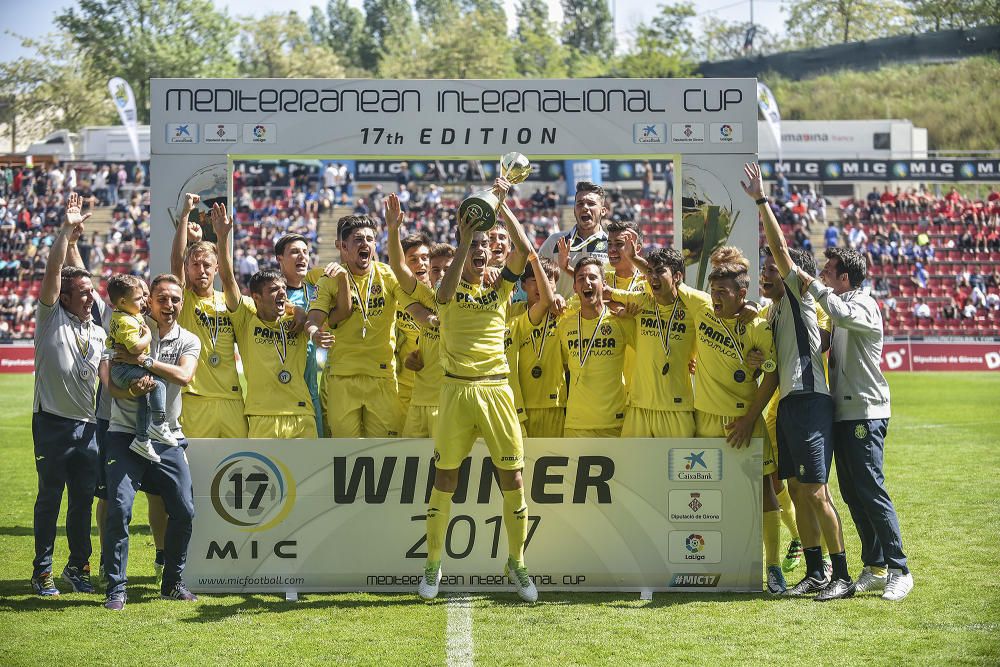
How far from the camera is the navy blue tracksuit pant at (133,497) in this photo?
21.8ft

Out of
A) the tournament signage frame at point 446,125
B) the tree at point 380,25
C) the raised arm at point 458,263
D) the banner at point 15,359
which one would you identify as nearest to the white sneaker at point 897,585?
the tournament signage frame at point 446,125

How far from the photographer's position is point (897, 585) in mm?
6980

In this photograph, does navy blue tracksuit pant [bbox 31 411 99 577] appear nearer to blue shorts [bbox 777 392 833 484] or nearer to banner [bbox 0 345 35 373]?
blue shorts [bbox 777 392 833 484]

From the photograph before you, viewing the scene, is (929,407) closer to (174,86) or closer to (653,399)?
(653,399)

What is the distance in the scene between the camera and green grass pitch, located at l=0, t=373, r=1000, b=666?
5.66m

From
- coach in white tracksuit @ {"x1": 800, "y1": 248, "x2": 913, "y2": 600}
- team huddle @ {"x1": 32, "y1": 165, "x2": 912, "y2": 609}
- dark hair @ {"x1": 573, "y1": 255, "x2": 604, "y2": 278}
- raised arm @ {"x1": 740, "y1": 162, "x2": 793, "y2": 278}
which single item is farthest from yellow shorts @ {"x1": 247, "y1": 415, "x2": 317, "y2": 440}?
coach in white tracksuit @ {"x1": 800, "y1": 248, "x2": 913, "y2": 600}

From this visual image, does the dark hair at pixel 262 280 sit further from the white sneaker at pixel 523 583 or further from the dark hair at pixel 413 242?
the white sneaker at pixel 523 583

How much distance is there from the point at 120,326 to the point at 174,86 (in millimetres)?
2503

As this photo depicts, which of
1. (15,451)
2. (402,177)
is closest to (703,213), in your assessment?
(15,451)

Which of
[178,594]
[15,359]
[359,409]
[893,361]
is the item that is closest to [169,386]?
[178,594]

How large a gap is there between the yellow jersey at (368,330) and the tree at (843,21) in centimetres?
7180

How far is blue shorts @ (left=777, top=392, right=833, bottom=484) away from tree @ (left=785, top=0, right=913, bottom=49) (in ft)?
236

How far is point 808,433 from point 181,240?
185 inches

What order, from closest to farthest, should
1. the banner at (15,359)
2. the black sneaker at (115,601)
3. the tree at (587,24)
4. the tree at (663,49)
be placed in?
1. the black sneaker at (115,601)
2. the banner at (15,359)
3. the tree at (663,49)
4. the tree at (587,24)
